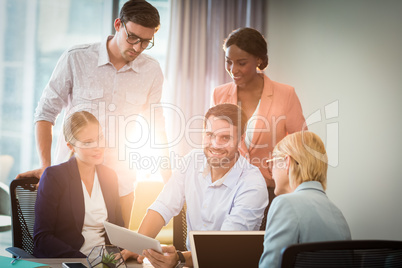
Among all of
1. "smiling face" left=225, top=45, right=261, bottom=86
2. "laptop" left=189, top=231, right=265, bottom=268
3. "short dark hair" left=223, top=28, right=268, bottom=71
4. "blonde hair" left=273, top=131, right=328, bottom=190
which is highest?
"short dark hair" left=223, top=28, right=268, bottom=71

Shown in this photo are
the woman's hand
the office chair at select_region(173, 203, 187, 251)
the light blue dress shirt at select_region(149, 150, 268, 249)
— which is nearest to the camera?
the woman's hand

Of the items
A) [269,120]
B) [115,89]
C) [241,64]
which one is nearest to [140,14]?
[115,89]

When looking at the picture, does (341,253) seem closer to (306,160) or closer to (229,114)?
(306,160)

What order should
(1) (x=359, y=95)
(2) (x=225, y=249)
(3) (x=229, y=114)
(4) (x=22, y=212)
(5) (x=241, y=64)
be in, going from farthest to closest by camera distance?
(1) (x=359, y=95)
(5) (x=241, y=64)
(3) (x=229, y=114)
(4) (x=22, y=212)
(2) (x=225, y=249)

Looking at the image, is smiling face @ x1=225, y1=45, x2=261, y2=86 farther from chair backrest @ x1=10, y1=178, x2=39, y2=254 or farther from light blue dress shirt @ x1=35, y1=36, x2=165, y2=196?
chair backrest @ x1=10, y1=178, x2=39, y2=254

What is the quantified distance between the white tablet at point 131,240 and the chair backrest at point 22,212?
2.14 ft

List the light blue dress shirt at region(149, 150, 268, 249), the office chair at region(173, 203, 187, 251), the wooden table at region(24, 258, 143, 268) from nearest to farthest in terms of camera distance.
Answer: the wooden table at region(24, 258, 143, 268), the light blue dress shirt at region(149, 150, 268, 249), the office chair at region(173, 203, 187, 251)

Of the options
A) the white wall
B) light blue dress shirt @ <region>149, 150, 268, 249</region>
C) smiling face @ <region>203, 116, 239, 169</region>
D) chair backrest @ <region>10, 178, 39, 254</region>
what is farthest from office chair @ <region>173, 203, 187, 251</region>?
the white wall

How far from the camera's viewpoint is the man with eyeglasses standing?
2189mm

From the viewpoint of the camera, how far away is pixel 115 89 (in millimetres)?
2289

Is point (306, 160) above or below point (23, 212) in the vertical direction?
above

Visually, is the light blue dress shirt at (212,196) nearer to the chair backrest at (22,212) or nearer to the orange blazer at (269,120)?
the orange blazer at (269,120)

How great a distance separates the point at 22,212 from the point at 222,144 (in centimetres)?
96

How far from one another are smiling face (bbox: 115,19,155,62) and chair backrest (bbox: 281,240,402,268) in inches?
61.8
